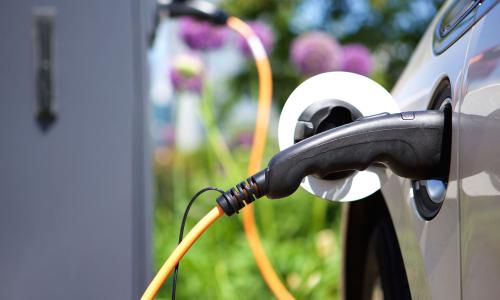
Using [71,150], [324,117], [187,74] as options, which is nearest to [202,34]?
[187,74]

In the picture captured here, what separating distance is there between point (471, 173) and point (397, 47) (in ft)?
29.8

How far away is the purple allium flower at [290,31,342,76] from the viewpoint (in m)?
3.35

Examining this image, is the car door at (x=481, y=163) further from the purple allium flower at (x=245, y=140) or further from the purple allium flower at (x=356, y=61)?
the purple allium flower at (x=245, y=140)

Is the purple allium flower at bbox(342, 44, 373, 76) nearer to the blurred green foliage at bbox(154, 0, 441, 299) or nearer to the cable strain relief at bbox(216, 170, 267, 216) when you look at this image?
the blurred green foliage at bbox(154, 0, 441, 299)

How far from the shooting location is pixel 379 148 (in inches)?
36.6

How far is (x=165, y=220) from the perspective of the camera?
4215 mm

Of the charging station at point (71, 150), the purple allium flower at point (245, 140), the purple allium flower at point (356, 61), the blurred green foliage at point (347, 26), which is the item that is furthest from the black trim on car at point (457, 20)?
the blurred green foliage at point (347, 26)

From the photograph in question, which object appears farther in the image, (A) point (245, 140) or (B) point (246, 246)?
(A) point (245, 140)

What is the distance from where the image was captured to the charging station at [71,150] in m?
1.33

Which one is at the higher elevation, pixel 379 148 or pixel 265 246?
pixel 379 148

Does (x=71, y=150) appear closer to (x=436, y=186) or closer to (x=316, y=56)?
(x=436, y=186)

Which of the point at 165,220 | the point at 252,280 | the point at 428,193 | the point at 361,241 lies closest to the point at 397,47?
the point at 165,220

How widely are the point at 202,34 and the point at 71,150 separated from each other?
7.59 feet

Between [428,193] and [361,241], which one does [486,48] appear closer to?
[428,193]
